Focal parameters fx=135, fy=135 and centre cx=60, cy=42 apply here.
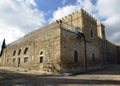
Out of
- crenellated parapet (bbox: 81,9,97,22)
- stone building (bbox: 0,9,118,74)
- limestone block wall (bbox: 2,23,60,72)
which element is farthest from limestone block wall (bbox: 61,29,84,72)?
crenellated parapet (bbox: 81,9,97,22)

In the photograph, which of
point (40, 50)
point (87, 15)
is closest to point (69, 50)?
point (40, 50)

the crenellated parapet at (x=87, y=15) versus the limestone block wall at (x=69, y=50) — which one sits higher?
the crenellated parapet at (x=87, y=15)

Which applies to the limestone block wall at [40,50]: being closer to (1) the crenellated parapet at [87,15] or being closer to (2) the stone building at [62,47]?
(2) the stone building at [62,47]

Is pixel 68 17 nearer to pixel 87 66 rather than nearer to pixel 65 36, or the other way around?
pixel 65 36

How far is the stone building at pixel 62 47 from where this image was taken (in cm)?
1477

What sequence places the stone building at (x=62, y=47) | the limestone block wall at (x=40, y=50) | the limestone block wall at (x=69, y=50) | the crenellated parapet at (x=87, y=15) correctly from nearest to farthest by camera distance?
the limestone block wall at (x=69, y=50) < the stone building at (x=62, y=47) < the limestone block wall at (x=40, y=50) < the crenellated parapet at (x=87, y=15)

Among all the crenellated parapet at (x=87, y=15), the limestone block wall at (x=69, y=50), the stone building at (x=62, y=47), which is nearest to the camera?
the limestone block wall at (x=69, y=50)

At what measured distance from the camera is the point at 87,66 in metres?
18.0

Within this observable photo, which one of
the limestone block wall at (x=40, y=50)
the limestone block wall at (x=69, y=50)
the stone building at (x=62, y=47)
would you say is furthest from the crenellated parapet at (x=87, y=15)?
the limestone block wall at (x=40, y=50)

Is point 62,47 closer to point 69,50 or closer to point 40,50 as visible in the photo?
point 69,50

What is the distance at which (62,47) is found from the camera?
14.5 meters

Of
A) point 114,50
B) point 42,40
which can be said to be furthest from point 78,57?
point 114,50

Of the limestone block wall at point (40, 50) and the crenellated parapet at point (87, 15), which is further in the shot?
the crenellated parapet at point (87, 15)

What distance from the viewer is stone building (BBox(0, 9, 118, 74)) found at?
48.4ft
